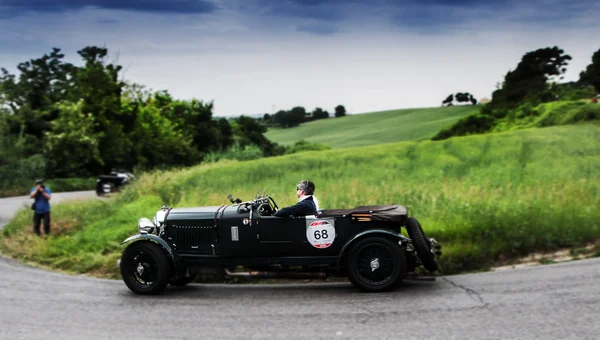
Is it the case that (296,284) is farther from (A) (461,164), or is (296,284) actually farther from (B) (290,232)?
(A) (461,164)

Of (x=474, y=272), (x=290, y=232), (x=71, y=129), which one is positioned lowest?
(x=474, y=272)

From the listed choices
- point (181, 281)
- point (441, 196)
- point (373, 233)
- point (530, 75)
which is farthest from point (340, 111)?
point (373, 233)

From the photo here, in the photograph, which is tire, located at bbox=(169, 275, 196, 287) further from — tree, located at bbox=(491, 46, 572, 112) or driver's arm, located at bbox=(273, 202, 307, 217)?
tree, located at bbox=(491, 46, 572, 112)

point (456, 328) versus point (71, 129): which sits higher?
point (71, 129)

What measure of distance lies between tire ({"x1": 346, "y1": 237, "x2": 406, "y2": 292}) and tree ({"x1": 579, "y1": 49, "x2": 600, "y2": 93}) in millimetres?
41997

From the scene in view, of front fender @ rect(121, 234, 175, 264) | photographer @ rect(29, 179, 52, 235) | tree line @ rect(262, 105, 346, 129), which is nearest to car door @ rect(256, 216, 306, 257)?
front fender @ rect(121, 234, 175, 264)

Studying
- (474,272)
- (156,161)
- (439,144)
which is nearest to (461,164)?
(439,144)

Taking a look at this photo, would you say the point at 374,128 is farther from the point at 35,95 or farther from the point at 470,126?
the point at 35,95

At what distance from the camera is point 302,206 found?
8.83 meters

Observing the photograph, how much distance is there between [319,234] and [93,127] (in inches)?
1882

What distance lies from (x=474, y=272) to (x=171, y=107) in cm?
6700

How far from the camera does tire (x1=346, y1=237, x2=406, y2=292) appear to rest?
8539 mm

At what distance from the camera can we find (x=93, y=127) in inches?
2084

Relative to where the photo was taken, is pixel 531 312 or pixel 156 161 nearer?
pixel 531 312
